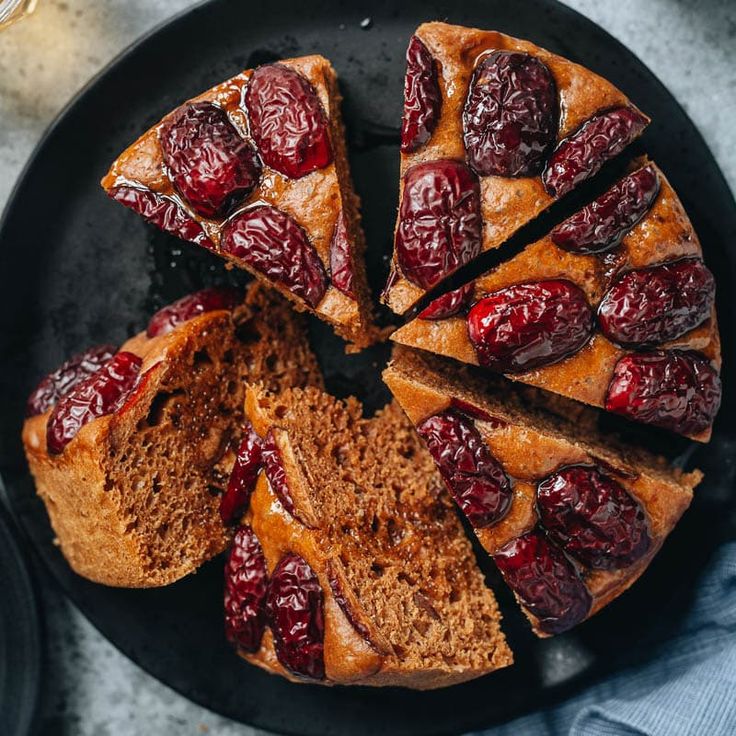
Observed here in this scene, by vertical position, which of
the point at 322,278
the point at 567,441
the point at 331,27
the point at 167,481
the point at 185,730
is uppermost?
the point at 331,27

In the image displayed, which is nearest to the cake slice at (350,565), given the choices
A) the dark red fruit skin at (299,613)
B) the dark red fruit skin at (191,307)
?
the dark red fruit skin at (299,613)

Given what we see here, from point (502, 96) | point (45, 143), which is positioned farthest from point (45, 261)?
point (502, 96)

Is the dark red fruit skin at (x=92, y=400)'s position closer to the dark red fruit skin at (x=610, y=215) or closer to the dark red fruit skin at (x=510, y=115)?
the dark red fruit skin at (x=510, y=115)

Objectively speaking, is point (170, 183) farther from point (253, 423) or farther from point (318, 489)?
point (318, 489)

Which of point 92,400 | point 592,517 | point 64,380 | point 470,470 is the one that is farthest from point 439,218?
point 64,380

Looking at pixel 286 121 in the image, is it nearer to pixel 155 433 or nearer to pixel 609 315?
pixel 155 433

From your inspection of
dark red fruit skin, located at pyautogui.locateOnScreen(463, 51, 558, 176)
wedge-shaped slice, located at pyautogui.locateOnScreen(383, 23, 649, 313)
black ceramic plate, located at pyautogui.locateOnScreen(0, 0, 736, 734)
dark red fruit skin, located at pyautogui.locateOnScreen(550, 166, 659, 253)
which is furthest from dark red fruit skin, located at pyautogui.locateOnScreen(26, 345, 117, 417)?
dark red fruit skin, located at pyautogui.locateOnScreen(550, 166, 659, 253)
